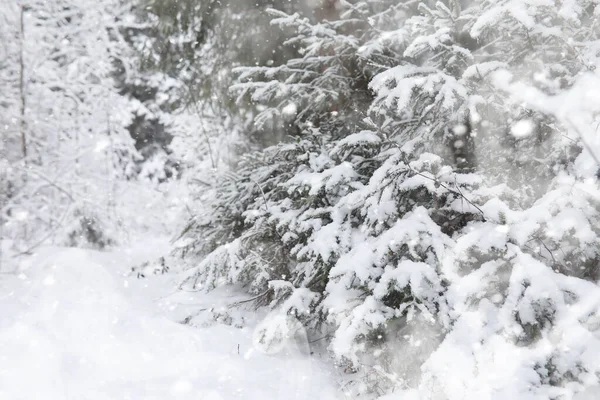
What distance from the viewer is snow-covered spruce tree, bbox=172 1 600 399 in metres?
2.43

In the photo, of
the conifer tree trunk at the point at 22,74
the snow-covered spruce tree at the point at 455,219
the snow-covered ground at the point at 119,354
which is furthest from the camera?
the conifer tree trunk at the point at 22,74

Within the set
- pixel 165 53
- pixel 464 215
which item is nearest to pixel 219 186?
pixel 165 53

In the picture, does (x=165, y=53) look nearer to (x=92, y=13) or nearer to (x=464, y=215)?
(x=92, y=13)

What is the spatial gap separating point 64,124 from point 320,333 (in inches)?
236

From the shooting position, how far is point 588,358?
2.22 meters

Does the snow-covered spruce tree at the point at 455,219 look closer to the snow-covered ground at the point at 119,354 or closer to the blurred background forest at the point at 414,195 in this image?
the blurred background forest at the point at 414,195

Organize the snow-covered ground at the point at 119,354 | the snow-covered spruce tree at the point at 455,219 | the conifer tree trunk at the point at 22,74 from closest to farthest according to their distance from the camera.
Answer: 1. the snow-covered spruce tree at the point at 455,219
2. the snow-covered ground at the point at 119,354
3. the conifer tree trunk at the point at 22,74

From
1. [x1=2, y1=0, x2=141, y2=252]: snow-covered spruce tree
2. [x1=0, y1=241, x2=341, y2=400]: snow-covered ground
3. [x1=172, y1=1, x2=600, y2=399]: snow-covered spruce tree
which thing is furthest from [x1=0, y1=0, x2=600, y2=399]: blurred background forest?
[x1=0, y1=241, x2=341, y2=400]: snow-covered ground

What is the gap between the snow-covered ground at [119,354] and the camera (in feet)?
9.02

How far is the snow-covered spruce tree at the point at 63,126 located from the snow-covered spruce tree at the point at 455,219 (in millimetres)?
3823

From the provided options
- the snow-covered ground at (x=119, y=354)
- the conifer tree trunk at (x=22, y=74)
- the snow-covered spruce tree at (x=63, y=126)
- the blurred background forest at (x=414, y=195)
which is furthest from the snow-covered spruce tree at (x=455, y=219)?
the conifer tree trunk at (x=22, y=74)

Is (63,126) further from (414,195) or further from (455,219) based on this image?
(455,219)

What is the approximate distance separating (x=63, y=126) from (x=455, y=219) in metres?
6.72

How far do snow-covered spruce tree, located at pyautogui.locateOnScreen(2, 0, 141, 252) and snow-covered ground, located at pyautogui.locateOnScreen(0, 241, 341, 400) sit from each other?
257 cm
